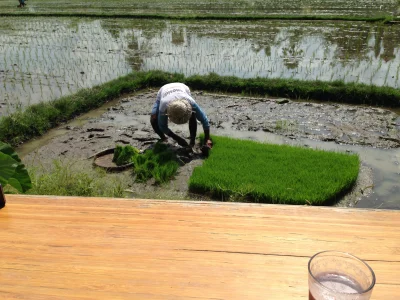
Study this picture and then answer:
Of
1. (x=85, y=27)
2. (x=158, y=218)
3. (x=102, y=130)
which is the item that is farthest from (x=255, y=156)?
(x=85, y=27)

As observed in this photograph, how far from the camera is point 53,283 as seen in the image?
4.13ft

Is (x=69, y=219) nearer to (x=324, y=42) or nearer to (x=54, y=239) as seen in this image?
(x=54, y=239)

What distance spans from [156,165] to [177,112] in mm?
663

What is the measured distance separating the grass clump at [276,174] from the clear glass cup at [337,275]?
2774mm

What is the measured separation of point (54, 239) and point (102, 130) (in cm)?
463

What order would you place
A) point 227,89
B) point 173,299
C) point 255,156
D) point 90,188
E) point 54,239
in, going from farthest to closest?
1. point 227,89
2. point 255,156
3. point 90,188
4. point 54,239
5. point 173,299

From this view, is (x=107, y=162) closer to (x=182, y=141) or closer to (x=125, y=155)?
(x=125, y=155)

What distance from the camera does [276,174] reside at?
4199 mm

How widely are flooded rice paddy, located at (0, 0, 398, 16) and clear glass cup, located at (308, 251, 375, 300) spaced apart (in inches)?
508

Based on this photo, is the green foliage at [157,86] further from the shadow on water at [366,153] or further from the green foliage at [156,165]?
the green foliage at [156,165]

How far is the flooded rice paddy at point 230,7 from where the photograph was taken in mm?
13109

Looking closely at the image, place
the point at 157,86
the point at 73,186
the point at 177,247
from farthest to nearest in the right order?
the point at 157,86 → the point at 73,186 → the point at 177,247

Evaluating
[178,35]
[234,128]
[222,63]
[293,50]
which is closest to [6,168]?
[234,128]

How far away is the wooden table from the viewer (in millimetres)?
1216
